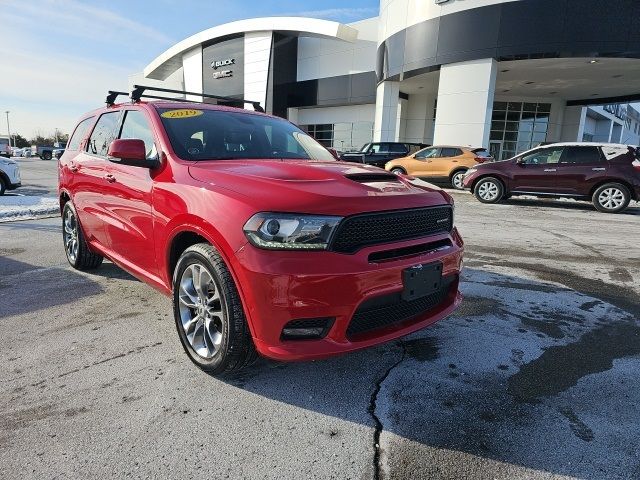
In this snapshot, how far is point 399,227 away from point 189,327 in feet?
5.08

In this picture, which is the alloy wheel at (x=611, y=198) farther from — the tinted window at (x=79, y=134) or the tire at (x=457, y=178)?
the tinted window at (x=79, y=134)

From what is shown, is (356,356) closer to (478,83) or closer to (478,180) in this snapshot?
(478,180)

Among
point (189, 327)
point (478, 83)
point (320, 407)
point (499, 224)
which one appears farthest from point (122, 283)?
point (478, 83)

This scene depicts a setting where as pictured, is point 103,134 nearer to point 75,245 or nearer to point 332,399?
point 75,245

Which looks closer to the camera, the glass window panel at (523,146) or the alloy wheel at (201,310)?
the alloy wheel at (201,310)

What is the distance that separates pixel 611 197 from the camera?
445 inches

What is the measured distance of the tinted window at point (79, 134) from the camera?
4.91 meters

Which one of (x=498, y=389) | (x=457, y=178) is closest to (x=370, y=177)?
(x=498, y=389)

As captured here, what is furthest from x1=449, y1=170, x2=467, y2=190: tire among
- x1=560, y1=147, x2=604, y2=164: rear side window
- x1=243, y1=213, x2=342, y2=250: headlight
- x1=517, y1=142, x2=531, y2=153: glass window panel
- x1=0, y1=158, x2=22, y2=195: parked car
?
x1=517, y1=142, x2=531, y2=153: glass window panel

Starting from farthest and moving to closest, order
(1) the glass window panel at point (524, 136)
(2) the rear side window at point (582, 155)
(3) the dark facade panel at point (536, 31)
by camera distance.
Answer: (1) the glass window panel at point (524, 136) < (3) the dark facade panel at point (536, 31) < (2) the rear side window at point (582, 155)

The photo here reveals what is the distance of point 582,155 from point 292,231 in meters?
11.8

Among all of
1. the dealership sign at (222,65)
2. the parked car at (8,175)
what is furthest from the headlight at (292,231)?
the dealership sign at (222,65)

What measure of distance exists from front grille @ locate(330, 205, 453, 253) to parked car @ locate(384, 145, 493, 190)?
44.3 ft

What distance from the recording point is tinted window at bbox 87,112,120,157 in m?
4.24
